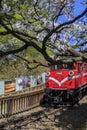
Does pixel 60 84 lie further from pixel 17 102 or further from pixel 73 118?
pixel 73 118

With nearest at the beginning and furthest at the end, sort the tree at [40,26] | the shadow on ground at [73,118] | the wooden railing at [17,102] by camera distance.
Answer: the tree at [40,26]
the shadow on ground at [73,118]
the wooden railing at [17,102]

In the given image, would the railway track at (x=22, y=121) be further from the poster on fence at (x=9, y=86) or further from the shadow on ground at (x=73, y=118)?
the poster on fence at (x=9, y=86)

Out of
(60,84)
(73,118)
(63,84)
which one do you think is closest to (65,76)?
(63,84)

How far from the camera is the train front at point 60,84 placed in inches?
877

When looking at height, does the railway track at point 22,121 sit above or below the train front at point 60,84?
below

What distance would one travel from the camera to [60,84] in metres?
22.8

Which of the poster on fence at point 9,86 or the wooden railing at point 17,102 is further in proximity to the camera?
the poster on fence at point 9,86

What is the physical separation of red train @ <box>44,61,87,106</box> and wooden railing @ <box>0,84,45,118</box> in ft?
2.55

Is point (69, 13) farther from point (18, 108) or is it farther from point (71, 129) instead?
point (18, 108)

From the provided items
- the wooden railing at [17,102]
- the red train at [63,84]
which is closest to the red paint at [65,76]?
the red train at [63,84]

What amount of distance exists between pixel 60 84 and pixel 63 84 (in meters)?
0.21

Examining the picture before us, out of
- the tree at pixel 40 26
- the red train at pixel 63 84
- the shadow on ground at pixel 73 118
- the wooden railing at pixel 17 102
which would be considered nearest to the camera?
the tree at pixel 40 26

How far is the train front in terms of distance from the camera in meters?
22.3

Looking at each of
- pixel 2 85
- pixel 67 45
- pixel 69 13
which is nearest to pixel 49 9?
pixel 69 13
